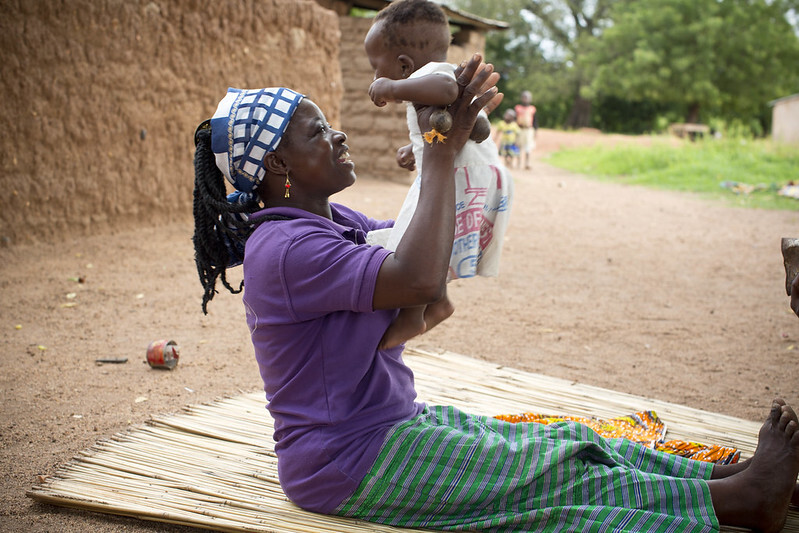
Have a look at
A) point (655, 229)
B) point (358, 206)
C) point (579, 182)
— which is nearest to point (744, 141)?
point (579, 182)

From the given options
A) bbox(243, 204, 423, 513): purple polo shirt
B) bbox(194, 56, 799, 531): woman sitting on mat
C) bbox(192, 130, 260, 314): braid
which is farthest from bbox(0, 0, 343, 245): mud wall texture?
bbox(243, 204, 423, 513): purple polo shirt

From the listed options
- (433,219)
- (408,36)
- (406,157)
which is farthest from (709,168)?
(433,219)

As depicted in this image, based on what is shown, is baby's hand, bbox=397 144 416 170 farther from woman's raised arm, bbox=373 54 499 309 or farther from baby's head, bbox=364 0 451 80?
woman's raised arm, bbox=373 54 499 309

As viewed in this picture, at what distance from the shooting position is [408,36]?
2.11 m

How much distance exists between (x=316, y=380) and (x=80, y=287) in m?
3.82

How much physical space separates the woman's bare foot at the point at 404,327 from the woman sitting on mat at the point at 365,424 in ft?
0.10

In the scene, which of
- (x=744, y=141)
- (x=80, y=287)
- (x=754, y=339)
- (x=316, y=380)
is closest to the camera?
(x=316, y=380)

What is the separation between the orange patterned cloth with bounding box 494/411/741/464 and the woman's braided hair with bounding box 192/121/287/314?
3.93ft

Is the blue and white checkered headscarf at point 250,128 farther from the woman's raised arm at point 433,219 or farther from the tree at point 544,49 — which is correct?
the tree at point 544,49

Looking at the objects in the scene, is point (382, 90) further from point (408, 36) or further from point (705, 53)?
point (705, 53)

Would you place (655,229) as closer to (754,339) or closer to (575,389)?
(754,339)

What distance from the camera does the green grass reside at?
11.8 metres

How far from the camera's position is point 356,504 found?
2.03 m

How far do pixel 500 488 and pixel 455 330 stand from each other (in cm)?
285
